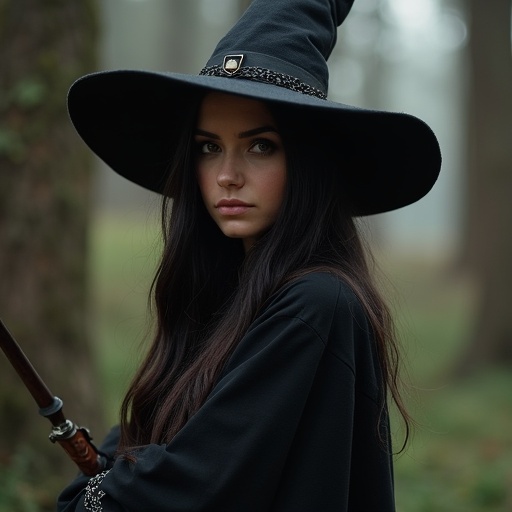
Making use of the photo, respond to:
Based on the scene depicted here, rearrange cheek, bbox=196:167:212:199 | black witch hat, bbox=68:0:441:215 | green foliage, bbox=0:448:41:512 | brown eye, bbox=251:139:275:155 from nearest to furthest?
1. black witch hat, bbox=68:0:441:215
2. brown eye, bbox=251:139:275:155
3. cheek, bbox=196:167:212:199
4. green foliage, bbox=0:448:41:512

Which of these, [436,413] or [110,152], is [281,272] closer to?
[110,152]

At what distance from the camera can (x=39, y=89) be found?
4.66m

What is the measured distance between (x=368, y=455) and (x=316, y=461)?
0.87 feet

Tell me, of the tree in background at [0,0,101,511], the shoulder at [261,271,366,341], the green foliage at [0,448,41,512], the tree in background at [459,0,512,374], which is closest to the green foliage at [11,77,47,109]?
the tree in background at [0,0,101,511]

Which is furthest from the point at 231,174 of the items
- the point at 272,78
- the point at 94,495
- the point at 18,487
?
the point at 18,487

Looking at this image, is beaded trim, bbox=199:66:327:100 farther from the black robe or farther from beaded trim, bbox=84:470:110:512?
beaded trim, bbox=84:470:110:512

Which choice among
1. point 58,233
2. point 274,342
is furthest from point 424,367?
point 274,342

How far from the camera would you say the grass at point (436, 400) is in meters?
5.94

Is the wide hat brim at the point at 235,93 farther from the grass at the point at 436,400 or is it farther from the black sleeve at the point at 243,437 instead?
the black sleeve at the point at 243,437

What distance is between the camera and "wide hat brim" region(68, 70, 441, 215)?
2.49 m

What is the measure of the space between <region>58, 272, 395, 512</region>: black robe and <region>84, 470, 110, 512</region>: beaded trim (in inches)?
2.1

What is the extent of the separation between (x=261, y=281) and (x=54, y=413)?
2.63 ft

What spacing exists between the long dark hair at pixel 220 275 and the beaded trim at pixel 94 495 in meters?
0.17

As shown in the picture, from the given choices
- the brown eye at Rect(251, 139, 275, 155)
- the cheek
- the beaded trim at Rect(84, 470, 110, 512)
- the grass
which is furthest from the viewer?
the grass
